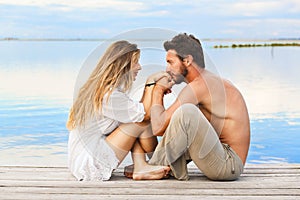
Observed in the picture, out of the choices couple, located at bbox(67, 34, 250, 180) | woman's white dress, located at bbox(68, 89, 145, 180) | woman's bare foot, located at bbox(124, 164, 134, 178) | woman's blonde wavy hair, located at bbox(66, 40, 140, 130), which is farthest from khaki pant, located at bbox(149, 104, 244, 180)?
woman's blonde wavy hair, located at bbox(66, 40, 140, 130)

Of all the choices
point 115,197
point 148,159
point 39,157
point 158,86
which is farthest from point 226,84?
point 39,157

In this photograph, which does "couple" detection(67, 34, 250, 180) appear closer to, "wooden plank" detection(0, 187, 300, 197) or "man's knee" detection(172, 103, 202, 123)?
"man's knee" detection(172, 103, 202, 123)

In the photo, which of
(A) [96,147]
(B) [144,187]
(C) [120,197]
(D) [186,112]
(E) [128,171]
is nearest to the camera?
(C) [120,197]

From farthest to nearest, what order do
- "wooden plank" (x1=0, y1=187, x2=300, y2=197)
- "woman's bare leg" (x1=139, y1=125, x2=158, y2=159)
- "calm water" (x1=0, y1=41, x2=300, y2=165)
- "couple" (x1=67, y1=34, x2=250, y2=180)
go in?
"calm water" (x1=0, y1=41, x2=300, y2=165)
"woman's bare leg" (x1=139, y1=125, x2=158, y2=159)
"couple" (x1=67, y1=34, x2=250, y2=180)
"wooden plank" (x1=0, y1=187, x2=300, y2=197)

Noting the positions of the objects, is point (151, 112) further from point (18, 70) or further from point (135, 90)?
point (18, 70)

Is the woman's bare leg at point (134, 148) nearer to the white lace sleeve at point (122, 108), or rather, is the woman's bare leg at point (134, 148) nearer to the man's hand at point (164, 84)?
the white lace sleeve at point (122, 108)

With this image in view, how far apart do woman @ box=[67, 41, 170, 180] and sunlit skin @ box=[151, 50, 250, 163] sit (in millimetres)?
106

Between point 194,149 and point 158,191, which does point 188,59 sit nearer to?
point 194,149

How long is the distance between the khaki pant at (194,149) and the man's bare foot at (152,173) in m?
0.04

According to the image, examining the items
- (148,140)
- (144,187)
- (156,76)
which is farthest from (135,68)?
(144,187)

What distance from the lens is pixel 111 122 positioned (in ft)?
12.7

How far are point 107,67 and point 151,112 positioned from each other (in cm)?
42

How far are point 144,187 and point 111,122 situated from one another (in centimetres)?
49

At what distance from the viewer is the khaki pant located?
367 cm
